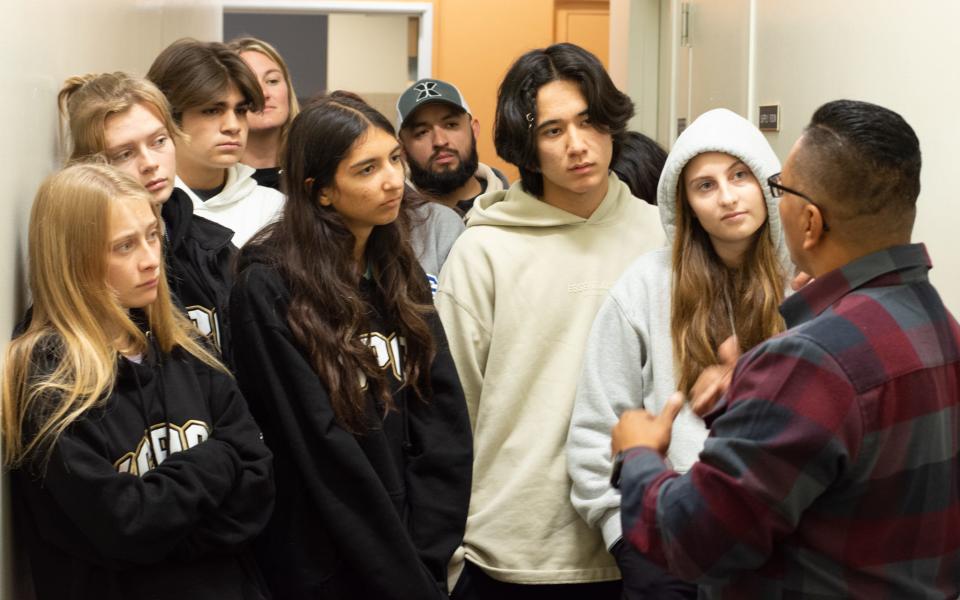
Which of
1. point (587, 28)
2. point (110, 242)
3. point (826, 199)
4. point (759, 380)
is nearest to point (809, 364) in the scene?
point (759, 380)

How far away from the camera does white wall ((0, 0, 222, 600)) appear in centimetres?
173

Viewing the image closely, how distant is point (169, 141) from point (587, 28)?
5010 mm

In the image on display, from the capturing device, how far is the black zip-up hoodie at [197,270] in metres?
2.10

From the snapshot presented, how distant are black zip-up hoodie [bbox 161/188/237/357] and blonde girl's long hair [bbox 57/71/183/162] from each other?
0.18 m

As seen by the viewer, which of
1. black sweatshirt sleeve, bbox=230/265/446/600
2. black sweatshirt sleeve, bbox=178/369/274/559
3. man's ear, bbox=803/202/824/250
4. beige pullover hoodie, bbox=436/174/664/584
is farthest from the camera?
beige pullover hoodie, bbox=436/174/664/584

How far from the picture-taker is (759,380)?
4.43 ft

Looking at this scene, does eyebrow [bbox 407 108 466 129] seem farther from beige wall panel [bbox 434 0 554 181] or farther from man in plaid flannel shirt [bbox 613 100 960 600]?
beige wall panel [bbox 434 0 554 181]

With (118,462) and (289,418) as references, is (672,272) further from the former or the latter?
(118,462)

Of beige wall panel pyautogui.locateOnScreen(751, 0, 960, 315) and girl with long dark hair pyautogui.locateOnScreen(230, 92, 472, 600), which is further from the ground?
beige wall panel pyautogui.locateOnScreen(751, 0, 960, 315)

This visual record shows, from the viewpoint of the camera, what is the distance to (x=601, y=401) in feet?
7.02

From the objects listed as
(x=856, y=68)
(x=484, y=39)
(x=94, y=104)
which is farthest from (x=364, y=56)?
(x=94, y=104)

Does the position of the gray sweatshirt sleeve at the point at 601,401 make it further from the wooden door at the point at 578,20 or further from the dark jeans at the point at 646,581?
the wooden door at the point at 578,20

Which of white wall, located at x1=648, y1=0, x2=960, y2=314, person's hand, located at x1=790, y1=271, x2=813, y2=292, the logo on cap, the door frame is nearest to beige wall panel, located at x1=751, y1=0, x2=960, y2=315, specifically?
white wall, located at x1=648, y1=0, x2=960, y2=314

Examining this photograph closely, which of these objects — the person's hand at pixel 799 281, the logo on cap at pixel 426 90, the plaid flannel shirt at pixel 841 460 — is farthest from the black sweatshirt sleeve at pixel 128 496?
the logo on cap at pixel 426 90
